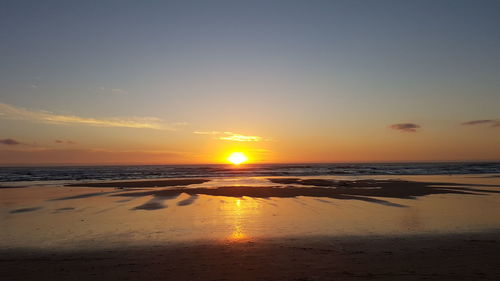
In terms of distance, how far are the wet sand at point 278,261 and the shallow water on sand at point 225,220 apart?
1.21 meters

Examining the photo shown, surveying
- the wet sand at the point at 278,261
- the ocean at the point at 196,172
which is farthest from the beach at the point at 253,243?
the ocean at the point at 196,172

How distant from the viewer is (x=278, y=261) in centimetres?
998

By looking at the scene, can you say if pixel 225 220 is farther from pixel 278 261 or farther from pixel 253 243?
pixel 278 261

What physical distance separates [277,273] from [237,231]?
5244 mm

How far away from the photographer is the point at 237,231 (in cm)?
1417

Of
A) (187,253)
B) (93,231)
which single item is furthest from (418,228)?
(93,231)

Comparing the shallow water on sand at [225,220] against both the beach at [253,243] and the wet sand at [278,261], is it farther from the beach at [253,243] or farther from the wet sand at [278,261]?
the wet sand at [278,261]

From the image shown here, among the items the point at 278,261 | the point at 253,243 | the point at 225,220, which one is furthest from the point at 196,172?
the point at 278,261

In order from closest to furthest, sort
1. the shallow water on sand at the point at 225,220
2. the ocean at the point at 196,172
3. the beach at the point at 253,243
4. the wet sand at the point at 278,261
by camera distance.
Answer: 1. the wet sand at the point at 278,261
2. the beach at the point at 253,243
3. the shallow water on sand at the point at 225,220
4. the ocean at the point at 196,172

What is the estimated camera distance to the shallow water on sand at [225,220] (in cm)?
1339

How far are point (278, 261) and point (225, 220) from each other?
703 centimetres

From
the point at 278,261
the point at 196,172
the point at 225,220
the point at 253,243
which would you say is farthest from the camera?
the point at 196,172

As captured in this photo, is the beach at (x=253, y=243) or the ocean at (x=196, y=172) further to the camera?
the ocean at (x=196, y=172)

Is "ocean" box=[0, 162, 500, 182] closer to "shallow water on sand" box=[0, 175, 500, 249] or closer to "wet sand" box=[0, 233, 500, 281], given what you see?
"shallow water on sand" box=[0, 175, 500, 249]
